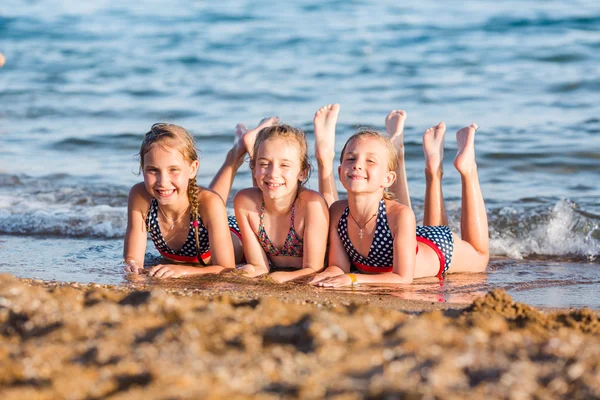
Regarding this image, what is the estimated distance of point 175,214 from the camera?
5.39 metres

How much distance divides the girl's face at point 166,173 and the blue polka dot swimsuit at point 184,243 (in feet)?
0.73

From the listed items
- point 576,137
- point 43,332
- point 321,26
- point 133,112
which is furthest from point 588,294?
point 321,26

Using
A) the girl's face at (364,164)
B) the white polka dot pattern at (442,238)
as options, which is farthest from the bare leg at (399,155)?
the girl's face at (364,164)

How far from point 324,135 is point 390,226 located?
1.13 metres

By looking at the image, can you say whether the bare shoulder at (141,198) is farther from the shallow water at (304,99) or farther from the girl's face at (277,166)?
the girl's face at (277,166)

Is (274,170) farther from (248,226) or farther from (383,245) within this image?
(383,245)

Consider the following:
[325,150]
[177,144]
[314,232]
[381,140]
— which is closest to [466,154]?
[381,140]

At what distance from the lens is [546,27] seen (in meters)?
15.9

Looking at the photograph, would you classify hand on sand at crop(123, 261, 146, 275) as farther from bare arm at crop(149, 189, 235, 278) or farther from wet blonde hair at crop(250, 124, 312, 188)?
wet blonde hair at crop(250, 124, 312, 188)

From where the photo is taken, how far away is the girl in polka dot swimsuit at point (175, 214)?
5051mm

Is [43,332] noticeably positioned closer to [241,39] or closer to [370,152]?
[370,152]

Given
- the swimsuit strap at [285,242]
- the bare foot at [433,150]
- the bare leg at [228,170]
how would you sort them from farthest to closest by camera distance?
the bare leg at [228,170], the bare foot at [433,150], the swimsuit strap at [285,242]

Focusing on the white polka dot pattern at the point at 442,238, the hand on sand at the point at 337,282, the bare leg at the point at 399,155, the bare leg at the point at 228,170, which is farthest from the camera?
the bare leg at the point at 228,170

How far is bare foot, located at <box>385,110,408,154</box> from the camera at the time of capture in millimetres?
6109
